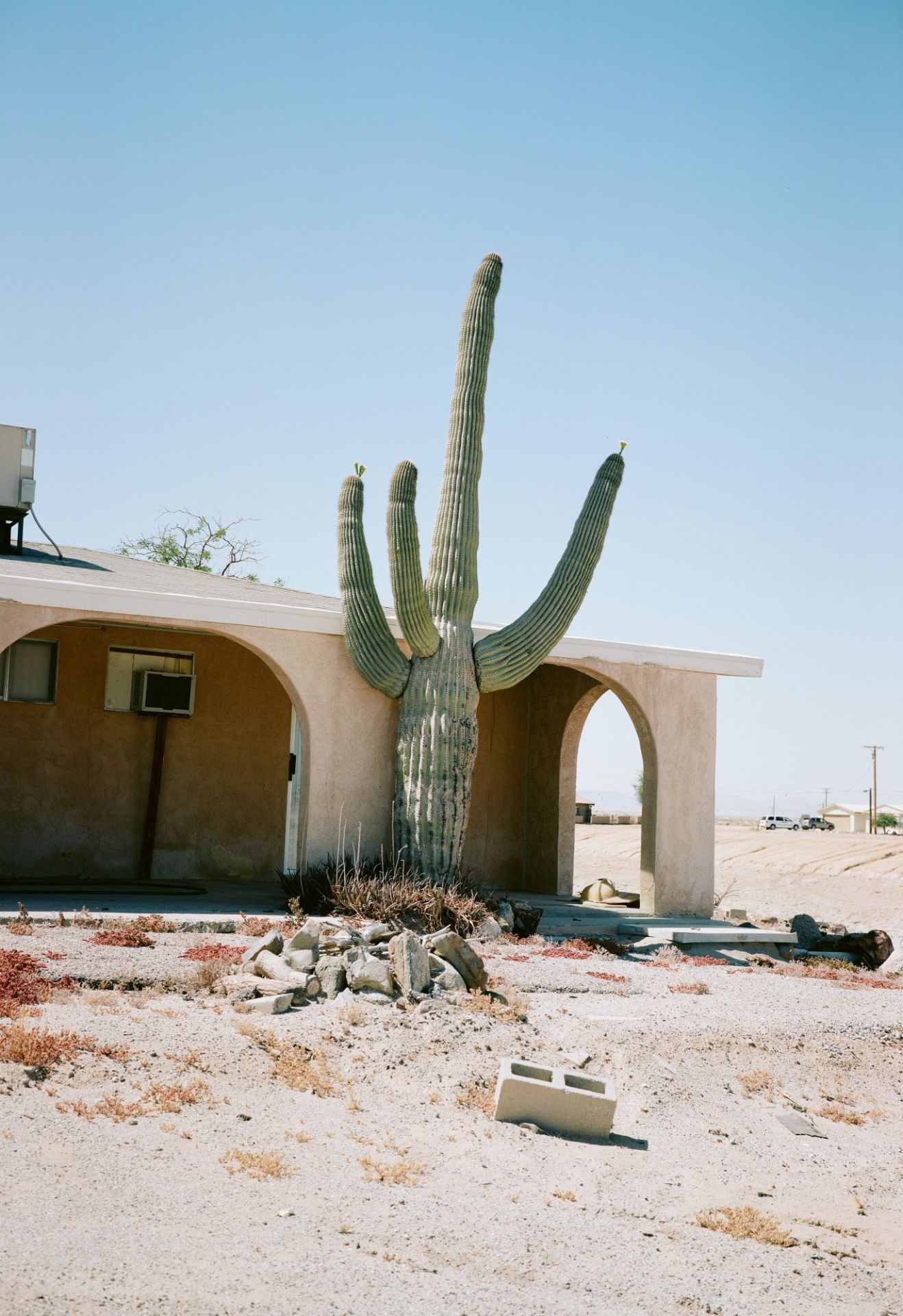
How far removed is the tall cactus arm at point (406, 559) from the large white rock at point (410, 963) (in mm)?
3746

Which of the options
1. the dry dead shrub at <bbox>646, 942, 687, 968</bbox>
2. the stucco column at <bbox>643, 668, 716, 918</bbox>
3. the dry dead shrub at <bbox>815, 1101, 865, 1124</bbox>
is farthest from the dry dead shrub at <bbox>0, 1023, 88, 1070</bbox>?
the stucco column at <bbox>643, 668, 716, 918</bbox>

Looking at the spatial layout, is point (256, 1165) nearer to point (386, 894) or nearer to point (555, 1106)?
point (555, 1106)

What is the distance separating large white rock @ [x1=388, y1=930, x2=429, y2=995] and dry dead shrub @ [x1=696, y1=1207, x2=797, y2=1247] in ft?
9.97

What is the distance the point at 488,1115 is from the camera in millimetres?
6078

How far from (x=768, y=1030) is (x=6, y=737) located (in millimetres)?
9100

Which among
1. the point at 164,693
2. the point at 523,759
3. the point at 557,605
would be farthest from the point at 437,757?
the point at 523,759

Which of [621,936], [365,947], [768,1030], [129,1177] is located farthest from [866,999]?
[129,1177]

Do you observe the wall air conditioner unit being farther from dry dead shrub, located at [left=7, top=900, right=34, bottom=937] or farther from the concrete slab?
the concrete slab

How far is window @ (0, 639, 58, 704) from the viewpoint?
13.1 metres

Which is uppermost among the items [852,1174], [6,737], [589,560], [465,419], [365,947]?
[465,419]

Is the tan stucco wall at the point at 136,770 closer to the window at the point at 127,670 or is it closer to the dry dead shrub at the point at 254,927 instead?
the window at the point at 127,670

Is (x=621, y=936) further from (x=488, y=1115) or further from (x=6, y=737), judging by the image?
(x=6, y=737)

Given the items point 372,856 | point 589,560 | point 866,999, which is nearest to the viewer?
point 866,999

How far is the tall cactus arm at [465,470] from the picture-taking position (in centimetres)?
1150
